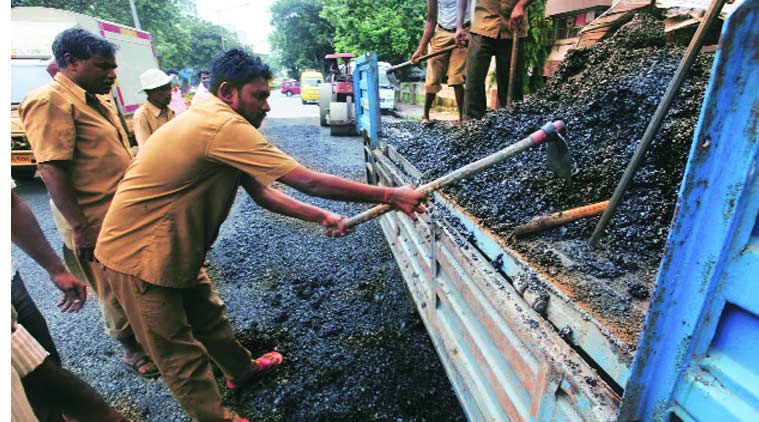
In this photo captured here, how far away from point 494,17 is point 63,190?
351 centimetres

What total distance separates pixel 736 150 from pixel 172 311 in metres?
2.07

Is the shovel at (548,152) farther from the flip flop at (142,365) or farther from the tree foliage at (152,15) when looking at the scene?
the tree foliage at (152,15)

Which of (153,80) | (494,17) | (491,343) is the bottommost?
(491,343)

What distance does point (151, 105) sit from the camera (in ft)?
11.5

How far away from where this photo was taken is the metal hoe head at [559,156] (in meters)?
1.76

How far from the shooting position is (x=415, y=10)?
696 inches

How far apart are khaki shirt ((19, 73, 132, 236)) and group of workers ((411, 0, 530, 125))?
296 cm

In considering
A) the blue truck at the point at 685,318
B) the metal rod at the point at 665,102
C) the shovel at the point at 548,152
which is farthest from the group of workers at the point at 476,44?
the blue truck at the point at 685,318

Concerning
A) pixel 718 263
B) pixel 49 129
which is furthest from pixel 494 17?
pixel 49 129

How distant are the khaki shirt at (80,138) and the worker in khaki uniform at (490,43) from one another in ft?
9.78

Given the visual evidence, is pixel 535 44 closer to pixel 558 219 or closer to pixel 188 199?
pixel 558 219

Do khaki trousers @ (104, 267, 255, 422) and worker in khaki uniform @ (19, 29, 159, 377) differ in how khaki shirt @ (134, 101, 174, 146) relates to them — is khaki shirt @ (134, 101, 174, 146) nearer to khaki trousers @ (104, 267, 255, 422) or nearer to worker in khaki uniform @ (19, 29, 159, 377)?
worker in khaki uniform @ (19, 29, 159, 377)

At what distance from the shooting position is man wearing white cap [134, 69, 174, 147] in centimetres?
343

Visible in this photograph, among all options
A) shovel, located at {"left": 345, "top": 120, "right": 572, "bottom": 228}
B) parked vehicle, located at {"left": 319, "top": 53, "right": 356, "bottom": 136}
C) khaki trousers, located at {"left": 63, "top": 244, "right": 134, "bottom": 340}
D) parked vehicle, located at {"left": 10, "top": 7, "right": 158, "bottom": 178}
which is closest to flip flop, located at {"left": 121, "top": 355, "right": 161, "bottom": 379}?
khaki trousers, located at {"left": 63, "top": 244, "right": 134, "bottom": 340}
